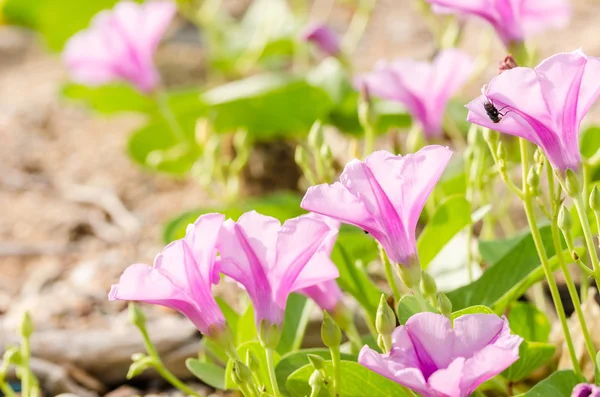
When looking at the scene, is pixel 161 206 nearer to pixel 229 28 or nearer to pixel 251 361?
pixel 229 28

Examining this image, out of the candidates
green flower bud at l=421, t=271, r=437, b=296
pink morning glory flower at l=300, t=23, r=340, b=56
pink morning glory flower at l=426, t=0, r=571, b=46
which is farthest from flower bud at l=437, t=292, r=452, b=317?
pink morning glory flower at l=300, t=23, r=340, b=56

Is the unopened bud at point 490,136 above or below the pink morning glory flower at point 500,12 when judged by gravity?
below

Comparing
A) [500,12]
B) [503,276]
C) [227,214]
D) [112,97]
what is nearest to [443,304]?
[503,276]

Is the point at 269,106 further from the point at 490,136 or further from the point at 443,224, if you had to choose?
the point at 490,136

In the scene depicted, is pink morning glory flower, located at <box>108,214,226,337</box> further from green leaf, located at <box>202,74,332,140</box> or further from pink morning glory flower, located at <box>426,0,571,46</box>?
green leaf, located at <box>202,74,332,140</box>

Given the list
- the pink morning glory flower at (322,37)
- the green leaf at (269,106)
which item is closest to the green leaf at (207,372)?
the pink morning glory flower at (322,37)

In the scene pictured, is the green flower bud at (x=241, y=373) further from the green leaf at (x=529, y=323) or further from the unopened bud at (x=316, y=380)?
the green leaf at (x=529, y=323)
